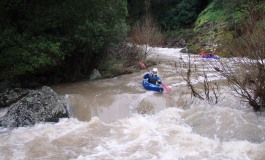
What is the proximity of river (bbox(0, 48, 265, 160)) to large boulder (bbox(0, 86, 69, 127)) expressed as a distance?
0.80ft

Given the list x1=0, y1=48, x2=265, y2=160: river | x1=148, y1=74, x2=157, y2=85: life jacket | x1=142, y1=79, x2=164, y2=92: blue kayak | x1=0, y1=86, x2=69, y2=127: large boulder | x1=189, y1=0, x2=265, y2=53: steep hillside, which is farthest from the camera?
x1=189, y1=0, x2=265, y2=53: steep hillside

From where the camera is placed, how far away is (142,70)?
15.1 m

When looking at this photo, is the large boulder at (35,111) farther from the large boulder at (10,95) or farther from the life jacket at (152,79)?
the life jacket at (152,79)

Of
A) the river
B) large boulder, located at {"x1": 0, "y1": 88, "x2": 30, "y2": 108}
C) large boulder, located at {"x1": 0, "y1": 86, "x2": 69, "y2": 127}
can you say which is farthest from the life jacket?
large boulder, located at {"x1": 0, "y1": 88, "x2": 30, "y2": 108}

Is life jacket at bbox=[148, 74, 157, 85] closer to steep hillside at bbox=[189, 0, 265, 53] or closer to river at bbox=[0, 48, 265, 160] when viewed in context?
river at bbox=[0, 48, 265, 160]

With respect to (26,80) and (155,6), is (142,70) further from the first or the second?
(155,6)

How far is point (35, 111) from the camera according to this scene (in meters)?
8.52

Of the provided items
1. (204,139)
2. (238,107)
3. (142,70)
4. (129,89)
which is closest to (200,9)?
(142,70)

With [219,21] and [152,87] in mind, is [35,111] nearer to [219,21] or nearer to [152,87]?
[152,87]

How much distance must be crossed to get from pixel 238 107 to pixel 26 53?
21.5 feet

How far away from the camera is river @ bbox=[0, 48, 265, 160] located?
259 inches

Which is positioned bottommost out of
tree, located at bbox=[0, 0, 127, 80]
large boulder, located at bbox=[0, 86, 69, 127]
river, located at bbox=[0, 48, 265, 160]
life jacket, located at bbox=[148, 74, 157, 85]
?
river, located at bbox=[0, 48, 265, 160]

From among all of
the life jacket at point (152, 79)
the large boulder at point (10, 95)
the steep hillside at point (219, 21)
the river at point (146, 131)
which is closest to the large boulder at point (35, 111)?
the river at point (146, 131)

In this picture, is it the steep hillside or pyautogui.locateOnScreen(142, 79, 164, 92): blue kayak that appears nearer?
pyautogui.locateOnScreen(142, 79, 164, 92): blue kayak
